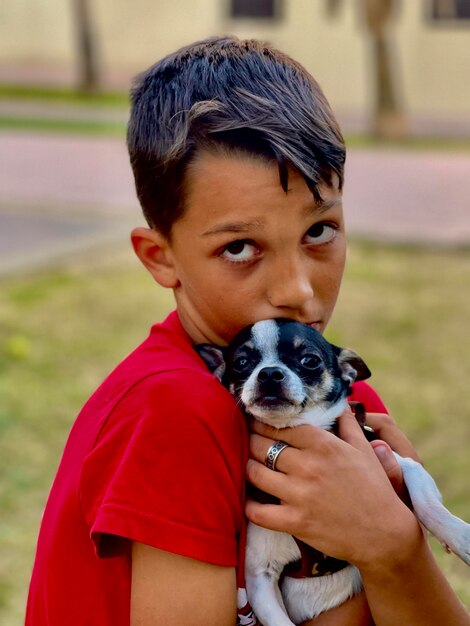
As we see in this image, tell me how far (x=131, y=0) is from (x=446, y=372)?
17281 mm

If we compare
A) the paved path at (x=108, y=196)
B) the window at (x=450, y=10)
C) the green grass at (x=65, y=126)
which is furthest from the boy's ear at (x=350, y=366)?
the window at (x=450, y=10)

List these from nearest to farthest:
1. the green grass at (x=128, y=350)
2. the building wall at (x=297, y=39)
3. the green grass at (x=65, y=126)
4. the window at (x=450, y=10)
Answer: the green grass at (x=128, y=350) → the green grass at (x=65, y=126) → the building wall at (x=297, y=39) → the window at (x=450, y=10)

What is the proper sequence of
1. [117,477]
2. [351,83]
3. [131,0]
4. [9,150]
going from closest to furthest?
[117,477]
[9,150]
[351,83]
[131,0]

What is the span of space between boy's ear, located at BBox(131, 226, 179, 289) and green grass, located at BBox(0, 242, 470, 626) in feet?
5.96

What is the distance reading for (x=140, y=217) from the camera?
405 inches

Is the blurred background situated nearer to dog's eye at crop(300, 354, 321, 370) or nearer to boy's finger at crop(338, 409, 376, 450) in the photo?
boy's finger at crop(338, 409, 376, 450)

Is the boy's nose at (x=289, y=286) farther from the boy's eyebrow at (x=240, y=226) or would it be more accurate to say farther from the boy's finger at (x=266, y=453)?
the boy's finger at (x=266, y=453)

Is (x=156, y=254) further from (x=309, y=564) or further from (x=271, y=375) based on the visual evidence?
(x=309, y=564)

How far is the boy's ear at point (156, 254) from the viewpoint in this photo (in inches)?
89.4

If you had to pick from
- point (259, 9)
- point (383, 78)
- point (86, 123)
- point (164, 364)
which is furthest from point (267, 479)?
point (259, 9)

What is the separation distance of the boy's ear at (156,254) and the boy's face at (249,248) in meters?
0.02

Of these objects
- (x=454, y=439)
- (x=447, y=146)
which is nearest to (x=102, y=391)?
(x=454, y=439)

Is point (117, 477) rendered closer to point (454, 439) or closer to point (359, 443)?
point (359, 443)

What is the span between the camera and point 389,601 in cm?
214
